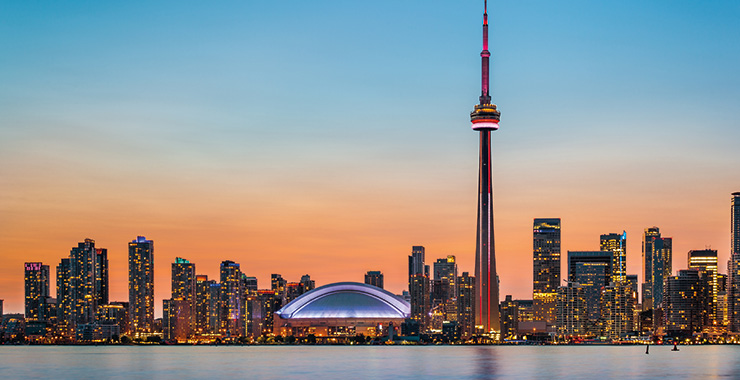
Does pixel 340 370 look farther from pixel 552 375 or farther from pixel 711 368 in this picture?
pixel 711 368

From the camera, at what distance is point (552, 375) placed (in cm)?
13838

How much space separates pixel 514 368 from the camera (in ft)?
521

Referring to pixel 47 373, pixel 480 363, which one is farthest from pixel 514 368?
pixel 47 373

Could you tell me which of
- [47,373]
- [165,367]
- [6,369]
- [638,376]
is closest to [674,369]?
[638,376]

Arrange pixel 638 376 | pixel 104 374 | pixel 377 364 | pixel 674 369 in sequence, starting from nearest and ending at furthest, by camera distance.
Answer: pixel 638 376 → pixel 104 374 → pixel 674 369 → pixel 377 364

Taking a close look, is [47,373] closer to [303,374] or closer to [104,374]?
[104,374]

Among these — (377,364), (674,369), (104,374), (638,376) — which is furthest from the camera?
(377,364)

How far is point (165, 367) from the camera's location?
16475cm

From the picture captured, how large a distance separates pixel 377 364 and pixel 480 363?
1872 centimetres

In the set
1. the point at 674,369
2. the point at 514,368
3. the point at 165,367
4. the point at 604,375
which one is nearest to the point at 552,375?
the point at 604,375

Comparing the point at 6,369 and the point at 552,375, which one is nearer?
the point at 552,375

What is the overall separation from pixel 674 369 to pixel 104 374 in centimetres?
9016

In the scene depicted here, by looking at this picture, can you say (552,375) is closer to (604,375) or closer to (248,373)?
(604,375)

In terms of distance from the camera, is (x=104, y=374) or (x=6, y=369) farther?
(x=6, y=369)
